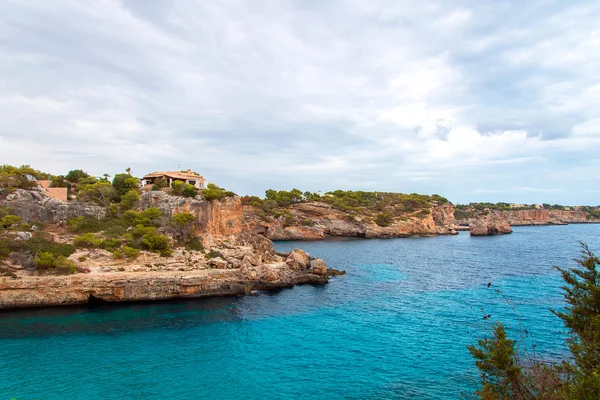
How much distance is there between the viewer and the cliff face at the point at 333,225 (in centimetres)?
9075

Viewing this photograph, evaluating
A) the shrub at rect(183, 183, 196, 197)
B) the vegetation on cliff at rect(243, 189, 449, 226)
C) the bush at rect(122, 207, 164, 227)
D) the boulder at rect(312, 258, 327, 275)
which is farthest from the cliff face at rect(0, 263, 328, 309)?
the vegetation on cliff at rect(243, 189, 449, 226)

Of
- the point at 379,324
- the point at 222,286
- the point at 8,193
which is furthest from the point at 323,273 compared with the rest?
the point at 8,193

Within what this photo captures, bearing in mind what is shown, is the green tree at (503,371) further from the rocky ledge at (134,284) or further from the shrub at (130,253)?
the shrub at (130,253)

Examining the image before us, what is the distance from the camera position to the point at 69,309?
2972cm

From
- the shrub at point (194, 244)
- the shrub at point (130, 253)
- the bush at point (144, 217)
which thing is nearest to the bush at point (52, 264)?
the shrub at point (130, 253)

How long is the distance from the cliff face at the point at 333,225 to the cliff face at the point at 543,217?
6877cm

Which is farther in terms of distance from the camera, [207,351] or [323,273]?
[323,273]

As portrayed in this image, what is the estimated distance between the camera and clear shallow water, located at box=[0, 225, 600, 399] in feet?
57.0

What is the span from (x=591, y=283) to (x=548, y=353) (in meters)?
10.7

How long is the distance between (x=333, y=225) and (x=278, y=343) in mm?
76834

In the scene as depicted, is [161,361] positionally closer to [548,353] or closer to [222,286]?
[222,286]

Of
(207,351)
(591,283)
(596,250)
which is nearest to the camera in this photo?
(591,283)

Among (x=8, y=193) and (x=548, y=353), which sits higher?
(x=8, y=193)

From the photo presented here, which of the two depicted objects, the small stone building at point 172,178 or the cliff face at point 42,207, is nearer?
the cliff face at point 42,207
